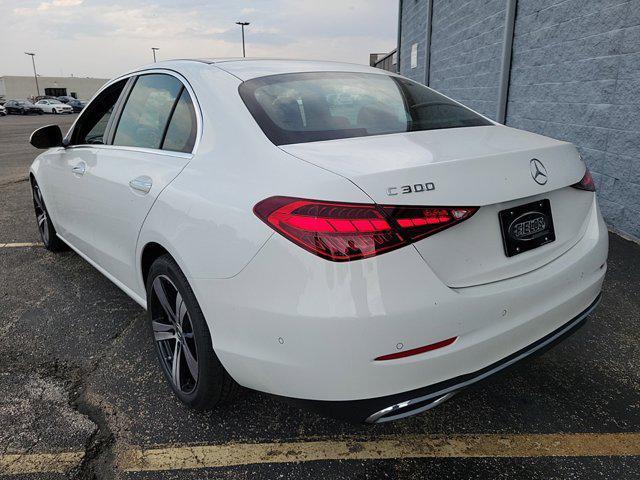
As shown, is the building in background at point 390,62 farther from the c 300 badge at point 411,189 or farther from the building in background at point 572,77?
the c 300 badge at point 411,189

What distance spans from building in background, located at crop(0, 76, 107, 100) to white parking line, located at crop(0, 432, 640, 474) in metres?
89.5

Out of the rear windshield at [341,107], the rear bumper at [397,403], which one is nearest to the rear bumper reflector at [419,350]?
the rear bumper at [397,403]

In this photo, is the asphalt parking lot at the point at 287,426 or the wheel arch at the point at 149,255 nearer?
the asphalt parking lot at the point at 287,426

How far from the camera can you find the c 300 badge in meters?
1.66

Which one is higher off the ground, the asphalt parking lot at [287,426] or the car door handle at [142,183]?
the car door handle at [142,183]

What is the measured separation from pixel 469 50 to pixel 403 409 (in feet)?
29.1

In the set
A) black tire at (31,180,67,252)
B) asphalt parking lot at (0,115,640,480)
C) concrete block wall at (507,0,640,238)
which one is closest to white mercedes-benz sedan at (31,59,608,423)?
asphalt parking lot at (0,115,640,480)

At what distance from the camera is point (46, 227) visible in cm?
470

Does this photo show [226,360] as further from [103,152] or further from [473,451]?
[103,152]

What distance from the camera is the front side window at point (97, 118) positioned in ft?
11.2

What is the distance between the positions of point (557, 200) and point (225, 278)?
4.45 feet

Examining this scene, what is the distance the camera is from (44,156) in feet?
14.2

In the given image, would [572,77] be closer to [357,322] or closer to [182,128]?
[182,128]

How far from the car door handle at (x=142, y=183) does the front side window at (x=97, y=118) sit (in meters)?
0.92
